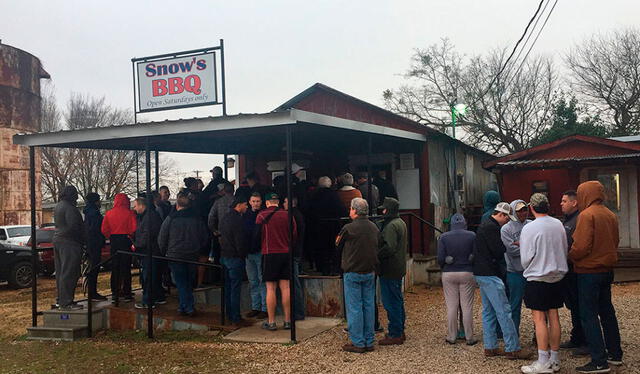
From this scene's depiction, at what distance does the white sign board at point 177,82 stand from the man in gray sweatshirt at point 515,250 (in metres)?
6.80

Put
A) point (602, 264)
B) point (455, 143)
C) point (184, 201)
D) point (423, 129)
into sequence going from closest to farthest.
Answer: point (602, 264), point (184, 201), point (423, 129), point (455, 143)

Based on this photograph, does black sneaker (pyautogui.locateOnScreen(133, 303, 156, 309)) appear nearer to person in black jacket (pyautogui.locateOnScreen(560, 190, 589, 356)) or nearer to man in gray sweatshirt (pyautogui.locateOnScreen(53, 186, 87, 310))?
man in gray sweatshirt (pyautogui.locateOnScreen(53, 186, 87, 310))

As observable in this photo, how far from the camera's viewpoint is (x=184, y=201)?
7.55 metres

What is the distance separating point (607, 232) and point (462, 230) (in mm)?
1466

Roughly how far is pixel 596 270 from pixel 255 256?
4.01 m

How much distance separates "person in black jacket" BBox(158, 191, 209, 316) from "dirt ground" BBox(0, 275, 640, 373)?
1.93 feet

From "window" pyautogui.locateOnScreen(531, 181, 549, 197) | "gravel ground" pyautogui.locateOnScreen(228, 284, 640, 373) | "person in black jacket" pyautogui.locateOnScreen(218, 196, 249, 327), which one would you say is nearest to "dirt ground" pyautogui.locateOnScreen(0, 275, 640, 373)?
"gravel ground" pyautogui.locateOnScreen(228, 284, 640, 373)

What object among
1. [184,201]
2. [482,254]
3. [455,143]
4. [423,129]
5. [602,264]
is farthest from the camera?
[455,143]

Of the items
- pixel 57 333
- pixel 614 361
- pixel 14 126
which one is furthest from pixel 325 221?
pixel 14 126

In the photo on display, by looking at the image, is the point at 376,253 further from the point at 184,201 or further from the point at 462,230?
the point at 184,201

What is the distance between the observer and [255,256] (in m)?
7.28

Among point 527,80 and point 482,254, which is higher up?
point 527,80

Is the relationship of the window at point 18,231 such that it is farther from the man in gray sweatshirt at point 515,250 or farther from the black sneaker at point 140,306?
the man in gray sweatshirt at point 515,250

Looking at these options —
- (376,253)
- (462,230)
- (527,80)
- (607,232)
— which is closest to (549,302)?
(607,232)
